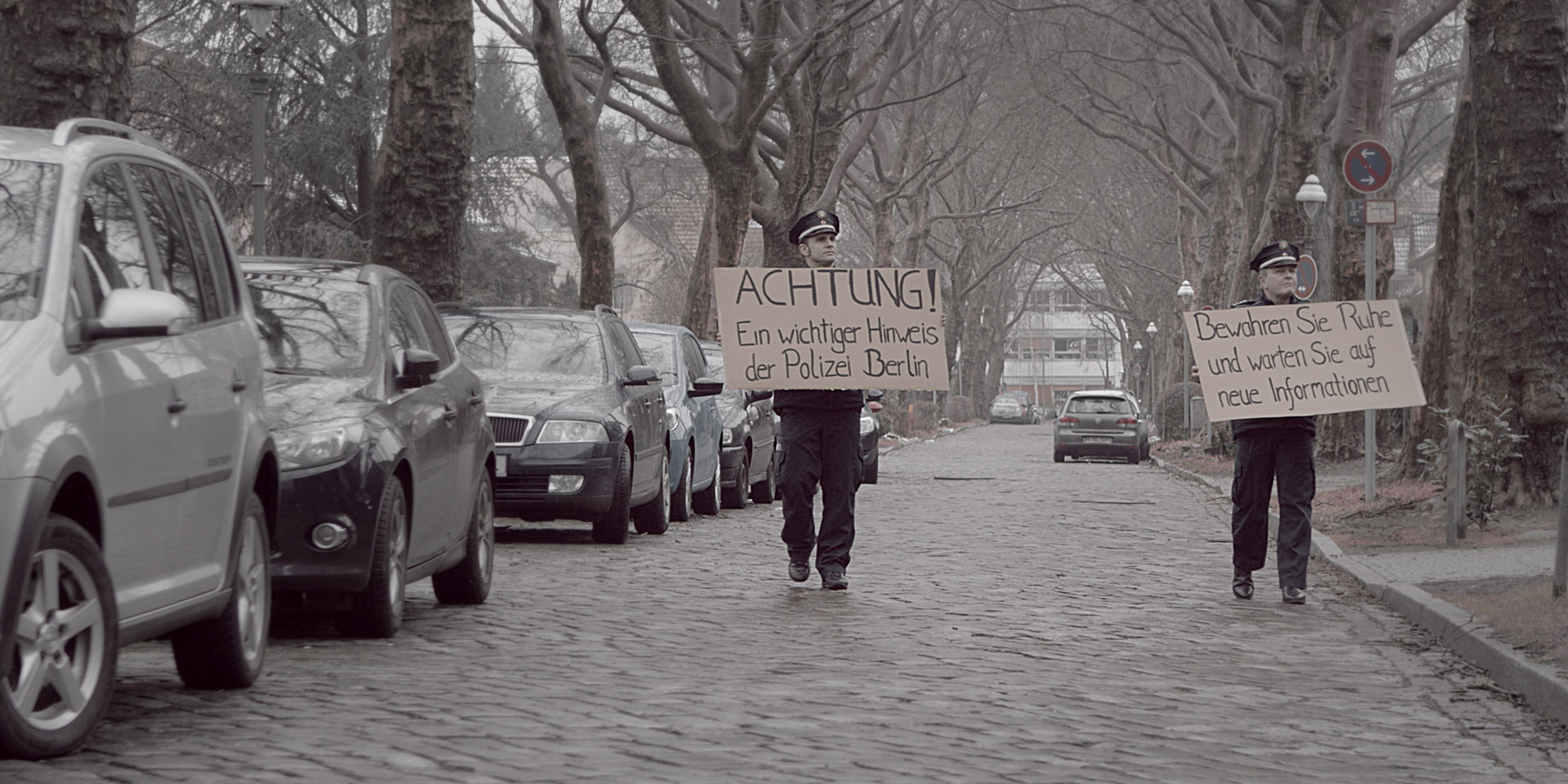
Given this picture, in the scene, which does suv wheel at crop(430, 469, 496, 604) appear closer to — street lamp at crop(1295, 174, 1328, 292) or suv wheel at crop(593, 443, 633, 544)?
suv wheel at crop(593, 443, 633, 544)

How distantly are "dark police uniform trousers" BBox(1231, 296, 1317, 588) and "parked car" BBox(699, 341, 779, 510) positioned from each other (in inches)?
302

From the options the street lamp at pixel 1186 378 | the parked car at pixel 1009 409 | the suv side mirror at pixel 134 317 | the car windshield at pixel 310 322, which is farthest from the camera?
the parked car at pixel 1009 409

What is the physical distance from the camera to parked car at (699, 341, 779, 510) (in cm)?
1964

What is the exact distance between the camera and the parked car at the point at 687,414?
17062mm

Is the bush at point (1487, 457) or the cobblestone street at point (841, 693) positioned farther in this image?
the bush at point (1487, 457)

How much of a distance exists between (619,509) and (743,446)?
5.74 meters

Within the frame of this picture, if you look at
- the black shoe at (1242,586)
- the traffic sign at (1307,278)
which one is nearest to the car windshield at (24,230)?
the black shoe at (1242,586)

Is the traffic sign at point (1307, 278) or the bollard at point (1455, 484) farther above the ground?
the traffic sign at point (1307, 278)

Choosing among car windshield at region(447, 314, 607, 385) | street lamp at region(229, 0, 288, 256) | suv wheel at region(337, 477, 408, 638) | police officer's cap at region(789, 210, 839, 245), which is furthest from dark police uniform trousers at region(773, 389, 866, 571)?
street lamp at region(229, 0, 288, 256)

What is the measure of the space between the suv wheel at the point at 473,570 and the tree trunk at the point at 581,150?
13139 millimetres

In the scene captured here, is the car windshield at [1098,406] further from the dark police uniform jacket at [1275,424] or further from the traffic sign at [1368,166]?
the dark police uniform jacket at [1275,424]

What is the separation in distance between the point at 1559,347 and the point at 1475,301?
28.0 inches

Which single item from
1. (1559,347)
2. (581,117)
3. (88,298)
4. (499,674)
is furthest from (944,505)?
(88,298)

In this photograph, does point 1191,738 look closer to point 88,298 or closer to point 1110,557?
point 88,298
